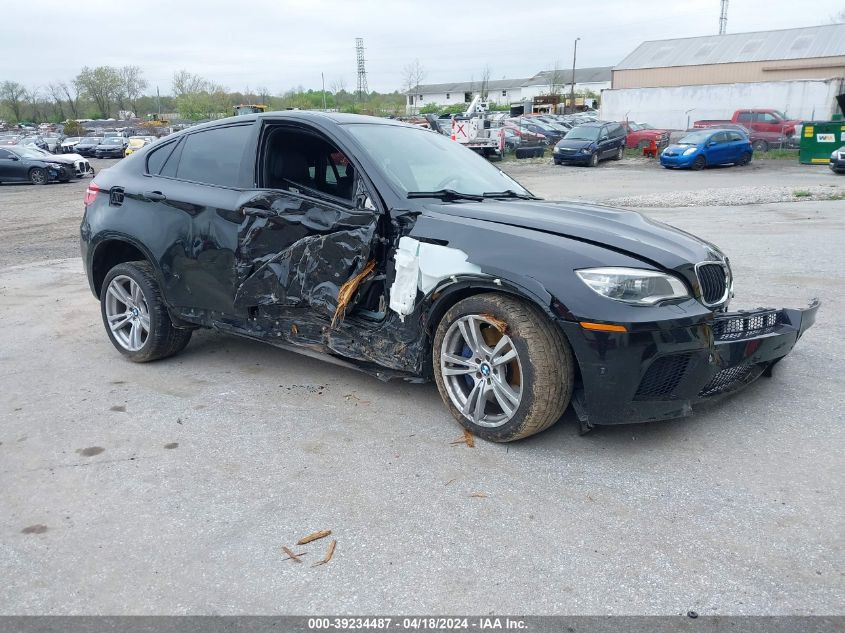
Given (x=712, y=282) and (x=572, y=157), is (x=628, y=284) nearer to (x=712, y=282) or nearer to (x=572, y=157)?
(x=712, y=282)

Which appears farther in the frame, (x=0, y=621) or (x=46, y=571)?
(x=46, y=571)

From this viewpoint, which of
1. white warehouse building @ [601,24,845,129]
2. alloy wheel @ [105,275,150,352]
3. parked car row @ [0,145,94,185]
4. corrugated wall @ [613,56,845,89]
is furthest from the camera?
corrugated wall @ [613,56,845,89]

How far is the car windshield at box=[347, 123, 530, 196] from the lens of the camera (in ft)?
14.1

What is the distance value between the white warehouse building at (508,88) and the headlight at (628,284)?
103 metres

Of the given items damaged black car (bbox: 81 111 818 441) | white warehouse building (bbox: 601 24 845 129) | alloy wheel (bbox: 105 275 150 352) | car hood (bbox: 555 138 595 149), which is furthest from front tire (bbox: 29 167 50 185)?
white warehouse building (bbox: 601 24 845 129)

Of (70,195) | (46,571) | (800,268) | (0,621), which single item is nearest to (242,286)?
(46,571)

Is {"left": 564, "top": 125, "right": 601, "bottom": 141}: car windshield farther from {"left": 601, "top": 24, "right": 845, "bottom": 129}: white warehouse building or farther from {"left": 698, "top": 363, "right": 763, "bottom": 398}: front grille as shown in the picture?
{"left": 698, "top": 363, "right": 763, "bottom": 398}: front grille

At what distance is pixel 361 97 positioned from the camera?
109 metres

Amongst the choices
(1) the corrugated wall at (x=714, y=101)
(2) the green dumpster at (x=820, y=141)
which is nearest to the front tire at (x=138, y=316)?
(2) the green dumpster at (x=820, y=141)

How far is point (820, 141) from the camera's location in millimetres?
24453

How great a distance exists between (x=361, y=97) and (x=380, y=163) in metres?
110

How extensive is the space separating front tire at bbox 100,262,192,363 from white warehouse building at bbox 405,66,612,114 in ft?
336

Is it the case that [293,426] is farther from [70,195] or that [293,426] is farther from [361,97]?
[361,97]

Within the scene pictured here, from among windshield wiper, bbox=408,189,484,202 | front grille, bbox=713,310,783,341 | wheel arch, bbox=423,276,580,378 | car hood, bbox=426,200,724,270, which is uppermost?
windshield wiper, bbox=408,189,484,202
